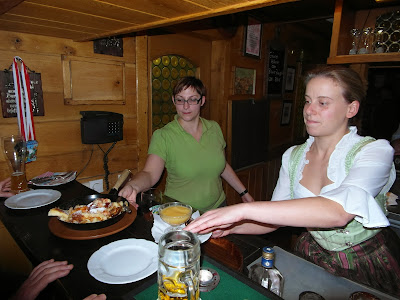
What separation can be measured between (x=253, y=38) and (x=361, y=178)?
3.18 meters

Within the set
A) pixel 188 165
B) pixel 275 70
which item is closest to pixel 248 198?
pixel 188 165

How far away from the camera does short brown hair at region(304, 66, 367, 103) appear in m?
1.29

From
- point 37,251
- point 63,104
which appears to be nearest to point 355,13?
point 63,104

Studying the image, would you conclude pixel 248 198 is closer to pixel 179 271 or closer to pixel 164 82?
pixel 164 82

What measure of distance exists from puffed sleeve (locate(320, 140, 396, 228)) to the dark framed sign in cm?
326

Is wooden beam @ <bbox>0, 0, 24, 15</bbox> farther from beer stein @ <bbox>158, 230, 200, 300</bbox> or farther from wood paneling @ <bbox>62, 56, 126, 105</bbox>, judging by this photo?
wood paneling @ <bbox>62, 56, 126, 105</bbox>

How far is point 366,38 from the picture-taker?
8.21 ft

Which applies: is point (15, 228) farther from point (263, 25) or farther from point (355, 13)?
point (263, 25)

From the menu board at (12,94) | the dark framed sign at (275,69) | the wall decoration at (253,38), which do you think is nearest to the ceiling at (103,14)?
the menu board at (12,94)

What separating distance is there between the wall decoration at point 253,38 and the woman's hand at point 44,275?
337 centimetres

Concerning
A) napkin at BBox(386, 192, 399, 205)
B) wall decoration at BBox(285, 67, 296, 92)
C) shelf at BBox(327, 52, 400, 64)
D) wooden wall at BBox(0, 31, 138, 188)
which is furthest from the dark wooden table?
wall decoration at BBox(285, 67, 296, 92)

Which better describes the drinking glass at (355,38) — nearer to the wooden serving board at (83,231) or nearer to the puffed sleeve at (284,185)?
the puffed sleeve at (284,185)

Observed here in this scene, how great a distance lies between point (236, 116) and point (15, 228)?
2.89m

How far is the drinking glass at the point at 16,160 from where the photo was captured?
1.83 meters
